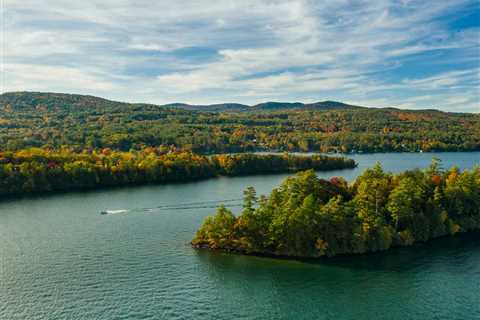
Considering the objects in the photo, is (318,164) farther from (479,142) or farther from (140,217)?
(479,142)

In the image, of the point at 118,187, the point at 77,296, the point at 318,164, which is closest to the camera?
the point at 77,296

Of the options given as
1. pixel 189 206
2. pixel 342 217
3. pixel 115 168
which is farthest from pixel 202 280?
pixel 115 168

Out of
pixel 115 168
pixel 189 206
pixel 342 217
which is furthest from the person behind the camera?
pixel 115 168

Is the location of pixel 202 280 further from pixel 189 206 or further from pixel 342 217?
pixel 189 206

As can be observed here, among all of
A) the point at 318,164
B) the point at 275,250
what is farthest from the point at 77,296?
the point at 318,164

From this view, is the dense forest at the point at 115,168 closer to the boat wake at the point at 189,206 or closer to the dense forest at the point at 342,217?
the boat wake at the point at 189,206

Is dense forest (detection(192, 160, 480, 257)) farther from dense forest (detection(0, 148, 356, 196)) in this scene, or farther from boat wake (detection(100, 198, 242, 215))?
dense forest (detection(0, 148, 356, 196))
